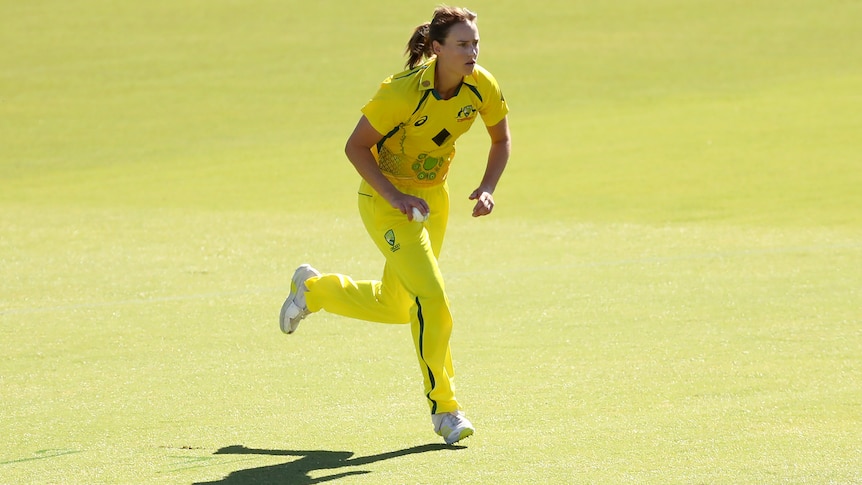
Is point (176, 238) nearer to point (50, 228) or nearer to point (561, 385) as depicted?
point (50, 228)

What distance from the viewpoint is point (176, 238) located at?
40.4 ft

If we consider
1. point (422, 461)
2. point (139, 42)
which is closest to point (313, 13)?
point (139, 42)

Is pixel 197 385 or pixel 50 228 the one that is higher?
pixel 50 228

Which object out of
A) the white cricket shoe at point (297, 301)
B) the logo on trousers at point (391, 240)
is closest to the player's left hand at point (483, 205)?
the logo on trousers at point (391, 240)

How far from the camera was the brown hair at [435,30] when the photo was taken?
5953mm

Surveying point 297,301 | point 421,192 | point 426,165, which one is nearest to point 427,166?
point 426,165

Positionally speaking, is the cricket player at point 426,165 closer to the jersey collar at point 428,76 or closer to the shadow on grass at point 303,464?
the jersey collar at point 428,76

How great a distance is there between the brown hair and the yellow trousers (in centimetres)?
68

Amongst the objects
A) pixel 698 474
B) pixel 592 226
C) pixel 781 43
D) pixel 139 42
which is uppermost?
pixel 139 42

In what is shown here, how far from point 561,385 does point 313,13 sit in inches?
739

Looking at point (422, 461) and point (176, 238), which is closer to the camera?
point (422, 461)

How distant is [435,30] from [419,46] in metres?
0.32

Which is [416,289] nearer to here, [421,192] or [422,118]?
[421,192]

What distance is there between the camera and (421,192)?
6.35 m
